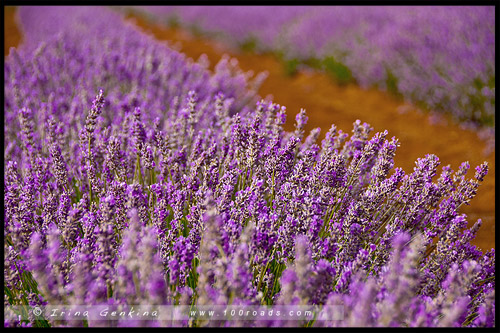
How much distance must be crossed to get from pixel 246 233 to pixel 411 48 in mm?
5151

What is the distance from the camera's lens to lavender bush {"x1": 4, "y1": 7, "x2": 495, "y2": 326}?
1.12 meters

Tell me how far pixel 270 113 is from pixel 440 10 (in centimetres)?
524

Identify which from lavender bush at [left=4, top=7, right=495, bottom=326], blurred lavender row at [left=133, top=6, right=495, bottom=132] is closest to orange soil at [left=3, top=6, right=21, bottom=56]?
blurred lavender row at [left=133, top=6, right=495, bottom=132]

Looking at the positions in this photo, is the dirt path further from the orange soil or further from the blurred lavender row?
the orange soil

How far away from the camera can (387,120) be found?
4.66 meters

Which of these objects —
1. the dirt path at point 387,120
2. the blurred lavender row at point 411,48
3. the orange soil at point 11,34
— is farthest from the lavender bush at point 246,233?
the orange soil at point 11,34

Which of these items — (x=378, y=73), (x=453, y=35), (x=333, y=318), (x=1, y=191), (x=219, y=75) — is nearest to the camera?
(x=333, y=318)

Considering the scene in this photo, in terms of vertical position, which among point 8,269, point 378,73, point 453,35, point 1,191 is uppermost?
point 453,35

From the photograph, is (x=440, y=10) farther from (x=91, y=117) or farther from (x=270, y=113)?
(x=91, y=117)

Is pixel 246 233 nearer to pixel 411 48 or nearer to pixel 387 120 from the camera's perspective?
pixel 387 120

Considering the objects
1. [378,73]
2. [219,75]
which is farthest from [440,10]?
[219,75]

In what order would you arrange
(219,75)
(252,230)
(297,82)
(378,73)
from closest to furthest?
(252,230)
(219,75)
(378,73)
(297,82)

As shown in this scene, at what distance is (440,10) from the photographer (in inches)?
239

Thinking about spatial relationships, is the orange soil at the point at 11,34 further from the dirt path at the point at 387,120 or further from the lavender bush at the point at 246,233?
the lavender bush at the point at 246,233
